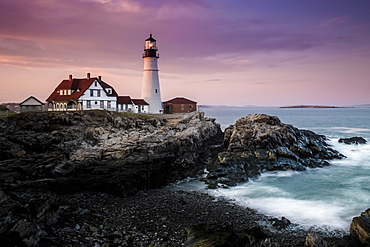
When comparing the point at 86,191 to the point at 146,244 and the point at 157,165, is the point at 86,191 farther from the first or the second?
the point at 146,244

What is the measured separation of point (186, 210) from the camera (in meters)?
13.7

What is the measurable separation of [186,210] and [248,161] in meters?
10.4

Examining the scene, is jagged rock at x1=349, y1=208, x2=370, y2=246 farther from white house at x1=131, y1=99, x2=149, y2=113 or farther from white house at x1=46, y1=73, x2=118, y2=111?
white house at x1=131, y1=99, x2=149, y2=113

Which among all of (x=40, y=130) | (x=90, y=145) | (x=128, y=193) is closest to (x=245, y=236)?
(x=128, y=193)

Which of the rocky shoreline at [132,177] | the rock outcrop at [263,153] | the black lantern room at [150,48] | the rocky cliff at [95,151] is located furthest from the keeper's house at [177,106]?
the rock outcrop at [263,153]

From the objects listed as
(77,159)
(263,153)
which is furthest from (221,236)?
(263,153)

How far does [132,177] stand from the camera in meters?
17.1

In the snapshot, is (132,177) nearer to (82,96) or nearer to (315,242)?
(315,242)

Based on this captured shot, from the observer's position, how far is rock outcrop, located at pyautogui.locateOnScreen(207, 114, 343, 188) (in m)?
20.8

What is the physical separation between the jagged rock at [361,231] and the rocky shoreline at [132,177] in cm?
12

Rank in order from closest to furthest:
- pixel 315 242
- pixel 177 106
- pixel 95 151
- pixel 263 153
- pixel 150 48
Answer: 1. pixel 315 242
2. pixel 95 151
3. pixel 263 153
4. pixel 150 48
5. pixel 177 106

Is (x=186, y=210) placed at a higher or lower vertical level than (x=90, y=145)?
lower

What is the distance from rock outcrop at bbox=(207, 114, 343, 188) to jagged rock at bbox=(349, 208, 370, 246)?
8.67 m

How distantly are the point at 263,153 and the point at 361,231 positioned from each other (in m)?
14.0
